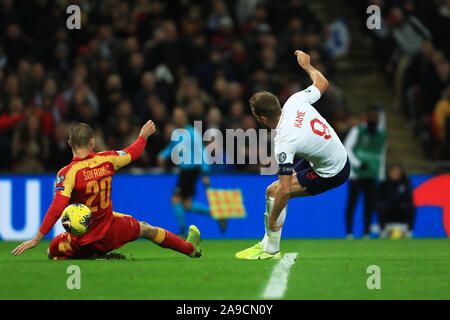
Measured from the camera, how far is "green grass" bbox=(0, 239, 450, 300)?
6.46m

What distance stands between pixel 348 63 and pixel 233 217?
22.8ft

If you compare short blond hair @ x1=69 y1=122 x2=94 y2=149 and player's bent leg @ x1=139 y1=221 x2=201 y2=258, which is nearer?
short blond hair @ x1=69 y1=122 x2=94 y2=149

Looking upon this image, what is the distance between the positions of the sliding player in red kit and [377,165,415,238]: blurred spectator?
669 cm

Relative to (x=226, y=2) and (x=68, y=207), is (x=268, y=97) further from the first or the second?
(x=226, y=2)

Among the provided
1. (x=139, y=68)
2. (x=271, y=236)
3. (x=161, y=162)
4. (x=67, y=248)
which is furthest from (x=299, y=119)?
(x=139, y=68)

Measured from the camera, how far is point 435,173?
1492 cm

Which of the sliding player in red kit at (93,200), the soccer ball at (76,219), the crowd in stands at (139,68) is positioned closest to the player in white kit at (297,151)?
the sliding player in red kit at (93,200)

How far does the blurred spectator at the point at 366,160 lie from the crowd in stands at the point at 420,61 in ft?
6.73

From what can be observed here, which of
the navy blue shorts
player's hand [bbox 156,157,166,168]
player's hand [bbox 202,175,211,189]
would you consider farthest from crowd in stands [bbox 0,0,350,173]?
the navy blue shorts

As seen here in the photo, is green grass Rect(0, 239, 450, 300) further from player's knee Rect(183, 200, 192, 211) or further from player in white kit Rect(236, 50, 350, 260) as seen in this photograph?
player's knee Rect(183, 200, 192, 211)

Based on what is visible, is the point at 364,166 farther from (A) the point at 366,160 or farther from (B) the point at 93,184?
(B) the point at 93,184

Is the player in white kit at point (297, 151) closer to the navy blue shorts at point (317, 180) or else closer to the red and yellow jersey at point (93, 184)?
the navy blue shorts at point (317, 180)

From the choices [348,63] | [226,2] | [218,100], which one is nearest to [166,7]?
[226,2]

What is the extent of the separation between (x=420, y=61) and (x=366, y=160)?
434cm
